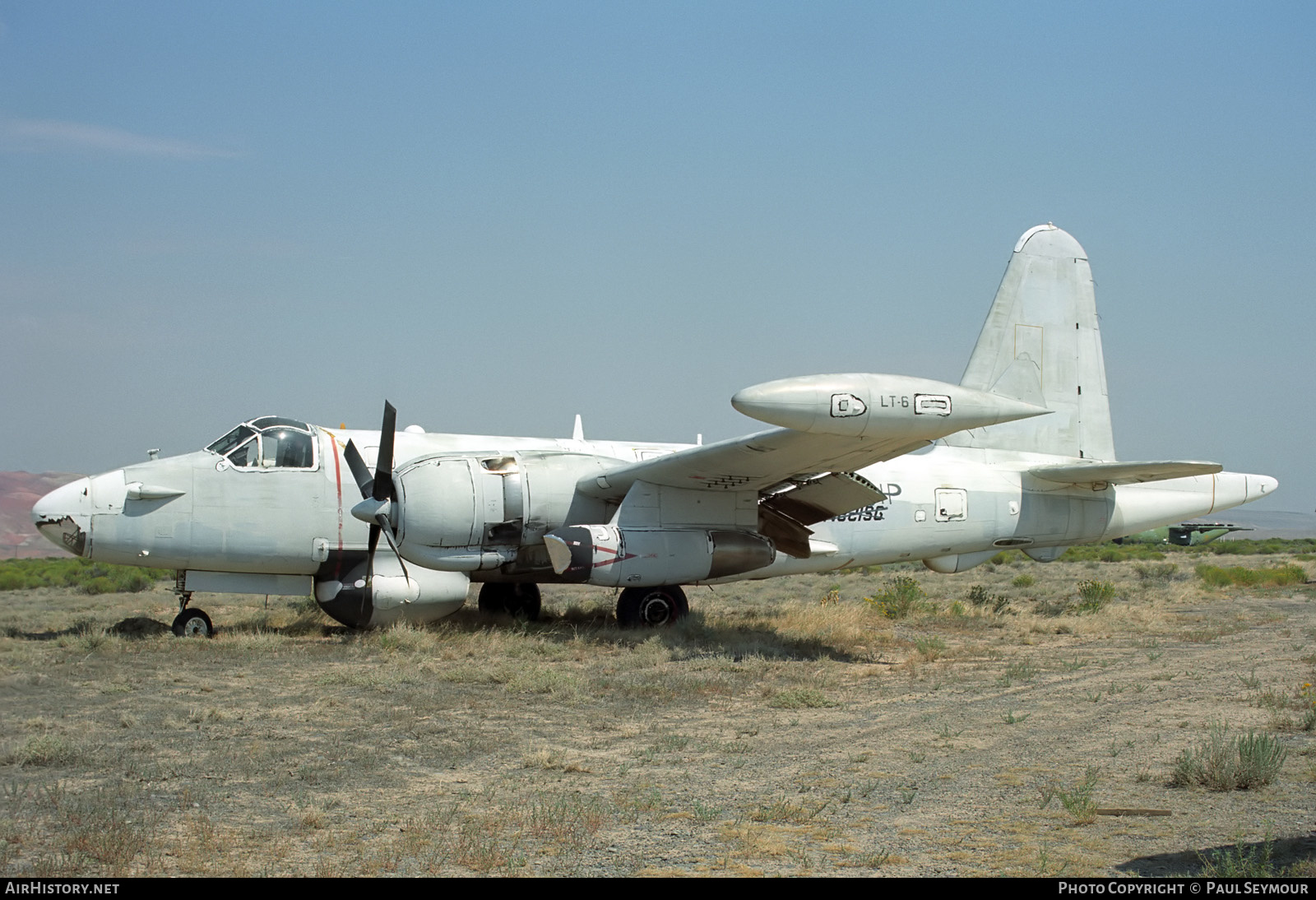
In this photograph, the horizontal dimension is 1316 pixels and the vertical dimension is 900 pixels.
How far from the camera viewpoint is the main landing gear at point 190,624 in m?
14.2

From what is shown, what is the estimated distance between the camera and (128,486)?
13.9m

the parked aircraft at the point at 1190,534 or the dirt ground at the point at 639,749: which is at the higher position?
the dirt ground at the point at 639,749

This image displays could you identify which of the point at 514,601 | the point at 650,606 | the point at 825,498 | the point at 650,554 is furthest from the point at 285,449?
the point at 825,498

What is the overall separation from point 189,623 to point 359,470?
117 inches

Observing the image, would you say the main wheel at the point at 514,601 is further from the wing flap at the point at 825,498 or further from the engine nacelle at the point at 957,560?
the engine nacelle at the point at 957,560

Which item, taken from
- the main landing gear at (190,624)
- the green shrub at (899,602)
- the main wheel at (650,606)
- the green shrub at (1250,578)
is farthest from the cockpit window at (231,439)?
the green shrub at (1250,578)

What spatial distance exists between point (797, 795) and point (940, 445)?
1196 centimetres

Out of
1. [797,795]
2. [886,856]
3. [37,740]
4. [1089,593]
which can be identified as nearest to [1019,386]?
[1089,593]

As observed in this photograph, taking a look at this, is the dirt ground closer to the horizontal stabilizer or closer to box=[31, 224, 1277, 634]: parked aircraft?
box=[31, 224, 1277, 634]: parked aircraft

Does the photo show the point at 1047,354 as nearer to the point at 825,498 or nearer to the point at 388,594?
the point at 825,498

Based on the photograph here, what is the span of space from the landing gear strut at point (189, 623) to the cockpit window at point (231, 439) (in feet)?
5.84

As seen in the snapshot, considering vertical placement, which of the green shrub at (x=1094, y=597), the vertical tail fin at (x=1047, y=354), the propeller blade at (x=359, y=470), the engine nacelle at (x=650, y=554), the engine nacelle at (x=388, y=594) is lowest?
the green shrub at (x=1094, y=597)

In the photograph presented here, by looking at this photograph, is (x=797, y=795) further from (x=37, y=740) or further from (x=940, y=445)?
(x=940, y=445)

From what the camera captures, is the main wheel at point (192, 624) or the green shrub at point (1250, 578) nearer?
the main wheel at point (192, 624)
